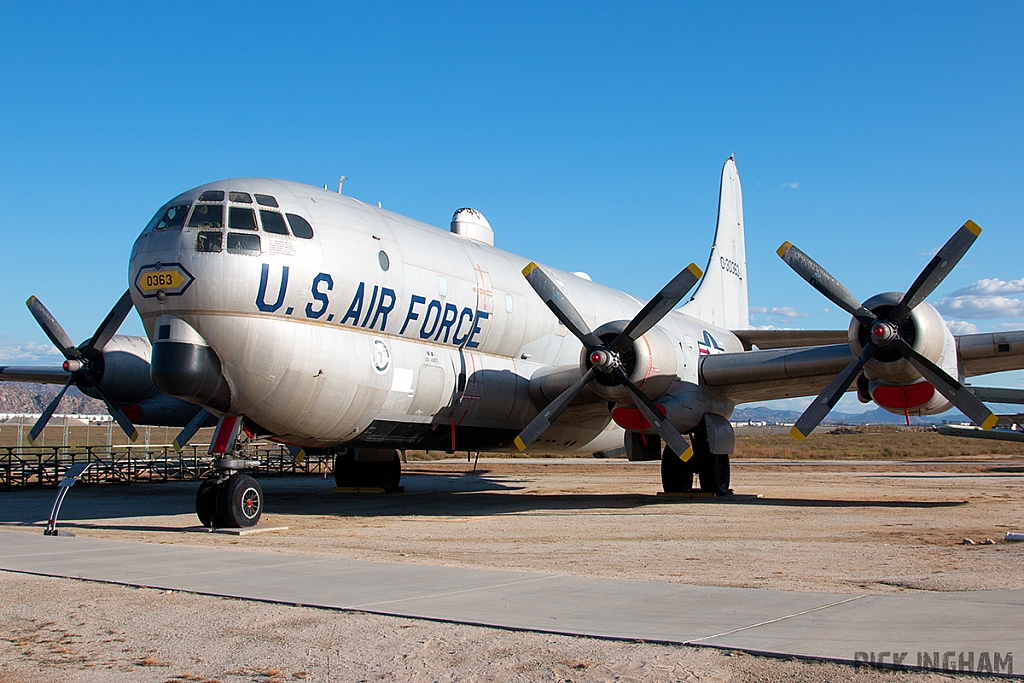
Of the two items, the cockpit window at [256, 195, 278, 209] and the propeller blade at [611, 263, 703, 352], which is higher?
the cockpit window at [256, 195, 278, 209]

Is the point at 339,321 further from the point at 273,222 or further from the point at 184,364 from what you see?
the point at 184,364

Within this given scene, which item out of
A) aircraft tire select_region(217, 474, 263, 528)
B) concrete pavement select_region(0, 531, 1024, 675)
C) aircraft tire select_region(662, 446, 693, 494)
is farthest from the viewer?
aircraft tire select_region(662, 446, 693, 494)

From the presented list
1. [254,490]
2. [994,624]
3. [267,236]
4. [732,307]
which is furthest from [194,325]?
[732,307]

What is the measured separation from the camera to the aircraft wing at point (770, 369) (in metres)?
16.9

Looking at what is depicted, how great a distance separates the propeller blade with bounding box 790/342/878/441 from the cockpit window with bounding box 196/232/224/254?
31.8 ft

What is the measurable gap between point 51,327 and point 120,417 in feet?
9.47

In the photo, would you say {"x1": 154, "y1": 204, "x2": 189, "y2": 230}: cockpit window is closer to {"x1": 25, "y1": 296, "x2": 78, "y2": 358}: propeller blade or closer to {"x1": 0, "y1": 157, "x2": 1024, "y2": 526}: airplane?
{"x1": 0, "y1": 157, "x2": 1024, "y2": 526}: airplane

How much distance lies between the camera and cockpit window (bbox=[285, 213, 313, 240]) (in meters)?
13.4

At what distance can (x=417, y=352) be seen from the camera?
15.2m

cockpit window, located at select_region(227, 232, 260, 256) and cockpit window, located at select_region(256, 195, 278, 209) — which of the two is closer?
cockpit window, located at select_region(227, 232, 260, 256)

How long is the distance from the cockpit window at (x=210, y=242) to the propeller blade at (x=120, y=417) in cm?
606

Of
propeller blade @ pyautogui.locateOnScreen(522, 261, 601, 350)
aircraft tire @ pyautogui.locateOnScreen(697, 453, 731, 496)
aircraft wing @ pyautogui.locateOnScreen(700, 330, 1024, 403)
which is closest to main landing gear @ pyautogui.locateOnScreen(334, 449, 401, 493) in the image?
propeller blade @ pyautogui.locateOnScreen(522, 261, 601, 350)

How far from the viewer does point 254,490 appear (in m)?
13.2

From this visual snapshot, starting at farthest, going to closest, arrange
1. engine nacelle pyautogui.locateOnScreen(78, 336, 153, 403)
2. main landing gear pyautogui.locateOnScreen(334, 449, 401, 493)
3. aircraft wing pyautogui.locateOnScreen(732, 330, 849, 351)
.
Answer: main landing gear pyautogui.locateOnScreen(334, 449, 401, 493) → aircraft wing pyautogui.locateOnScreen(732, 330, 849, 351) → engine nacelle pyautogui.locateOnScreen(78, 336, 153, 403)
